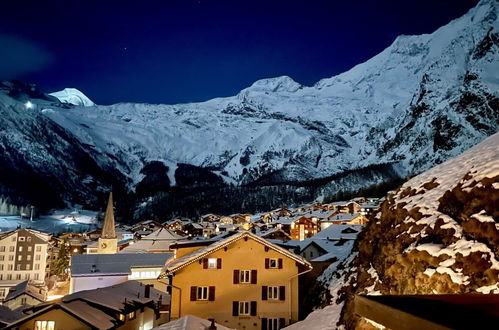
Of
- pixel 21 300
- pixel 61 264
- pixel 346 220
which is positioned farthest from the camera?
pixel 346 220

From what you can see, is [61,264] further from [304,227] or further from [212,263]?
[212,263]

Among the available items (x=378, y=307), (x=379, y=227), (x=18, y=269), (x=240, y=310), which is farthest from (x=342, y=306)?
(x=18, y=269)

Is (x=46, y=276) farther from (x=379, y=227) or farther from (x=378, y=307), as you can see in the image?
(x=378, y=307)

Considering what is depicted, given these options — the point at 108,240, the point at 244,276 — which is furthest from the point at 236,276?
the point at 108,240

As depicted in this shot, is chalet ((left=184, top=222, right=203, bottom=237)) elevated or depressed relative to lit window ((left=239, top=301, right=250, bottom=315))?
elevated

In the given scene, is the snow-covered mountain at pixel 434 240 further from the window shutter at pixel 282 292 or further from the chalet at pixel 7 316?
the chalet at pixel 7 316

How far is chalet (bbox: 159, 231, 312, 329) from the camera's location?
29.3 m

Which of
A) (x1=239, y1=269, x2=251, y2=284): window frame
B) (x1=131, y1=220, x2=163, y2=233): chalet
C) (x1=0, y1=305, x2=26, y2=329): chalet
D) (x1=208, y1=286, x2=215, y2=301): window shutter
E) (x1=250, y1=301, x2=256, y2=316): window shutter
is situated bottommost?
(x1=0, y1=305, x2=26, y2=329): chalet

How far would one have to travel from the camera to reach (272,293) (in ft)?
99.2

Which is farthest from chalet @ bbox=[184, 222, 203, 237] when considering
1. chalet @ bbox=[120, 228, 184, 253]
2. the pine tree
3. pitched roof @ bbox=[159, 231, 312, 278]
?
pitched roof @ bbox=[159, 231, 312, 278]

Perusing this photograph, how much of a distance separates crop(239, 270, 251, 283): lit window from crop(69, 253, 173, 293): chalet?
1146 inches

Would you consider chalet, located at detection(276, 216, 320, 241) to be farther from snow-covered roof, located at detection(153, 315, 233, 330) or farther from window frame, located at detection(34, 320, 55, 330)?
snow-covered roof, located at detection(153, 315, 233, 330)

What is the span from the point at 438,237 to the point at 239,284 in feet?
53.8

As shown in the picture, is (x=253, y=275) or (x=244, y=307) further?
(x=253, y=275)
